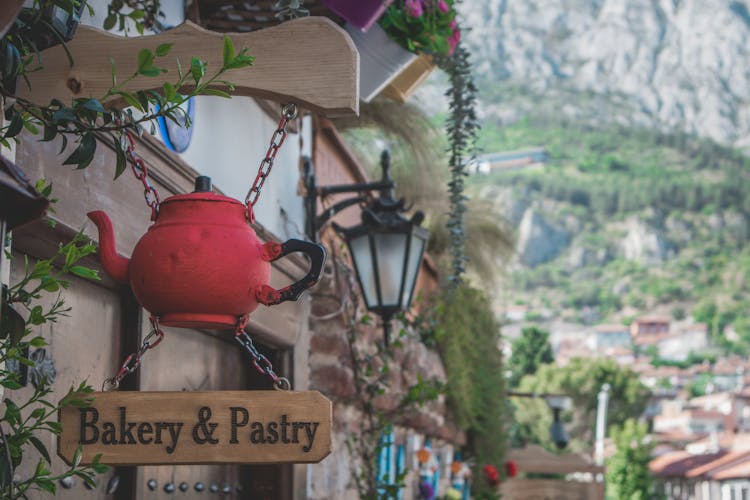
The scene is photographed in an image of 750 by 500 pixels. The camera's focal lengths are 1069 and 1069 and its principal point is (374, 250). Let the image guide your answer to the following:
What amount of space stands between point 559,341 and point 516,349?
42835 mm

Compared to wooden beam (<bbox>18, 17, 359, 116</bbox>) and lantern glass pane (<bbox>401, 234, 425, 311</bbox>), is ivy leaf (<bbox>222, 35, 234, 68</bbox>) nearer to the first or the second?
wooden beam (<bbox>18, 17, 359, 116</bbox>)

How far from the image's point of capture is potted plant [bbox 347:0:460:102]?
3.45 meters

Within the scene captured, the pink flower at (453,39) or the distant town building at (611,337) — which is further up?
the distant town building at (611,337)

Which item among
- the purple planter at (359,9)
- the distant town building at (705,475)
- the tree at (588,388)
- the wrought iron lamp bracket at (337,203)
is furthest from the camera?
the tree at (588,388)

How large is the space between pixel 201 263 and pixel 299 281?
6.3 inches

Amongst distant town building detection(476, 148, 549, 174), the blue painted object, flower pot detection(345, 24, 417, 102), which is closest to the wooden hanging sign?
the blue painted object

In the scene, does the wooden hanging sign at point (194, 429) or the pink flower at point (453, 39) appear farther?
the pink flower at point (453, 39)

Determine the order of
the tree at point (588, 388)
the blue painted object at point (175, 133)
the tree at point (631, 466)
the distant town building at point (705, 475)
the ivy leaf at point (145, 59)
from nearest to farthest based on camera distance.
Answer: the ivy leaf at point (145, 59) < the blue painted object at point (175, 133) < the tree at point (631, 466) < the distant town building at point (705, 475) < the tree at point (588, 388)

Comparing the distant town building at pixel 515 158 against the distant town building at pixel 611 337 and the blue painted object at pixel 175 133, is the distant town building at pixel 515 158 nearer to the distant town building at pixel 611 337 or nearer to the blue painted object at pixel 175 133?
the distant town building at pixel 611 337

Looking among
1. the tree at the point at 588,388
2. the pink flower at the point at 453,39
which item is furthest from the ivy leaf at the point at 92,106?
the tree at the point at 588,388

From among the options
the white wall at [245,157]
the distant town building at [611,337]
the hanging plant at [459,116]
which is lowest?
the white wall at [245,157]

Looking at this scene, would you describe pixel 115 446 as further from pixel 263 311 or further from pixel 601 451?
pixel 601 451

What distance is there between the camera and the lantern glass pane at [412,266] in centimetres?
410

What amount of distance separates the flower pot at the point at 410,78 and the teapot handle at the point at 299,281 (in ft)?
8.08
